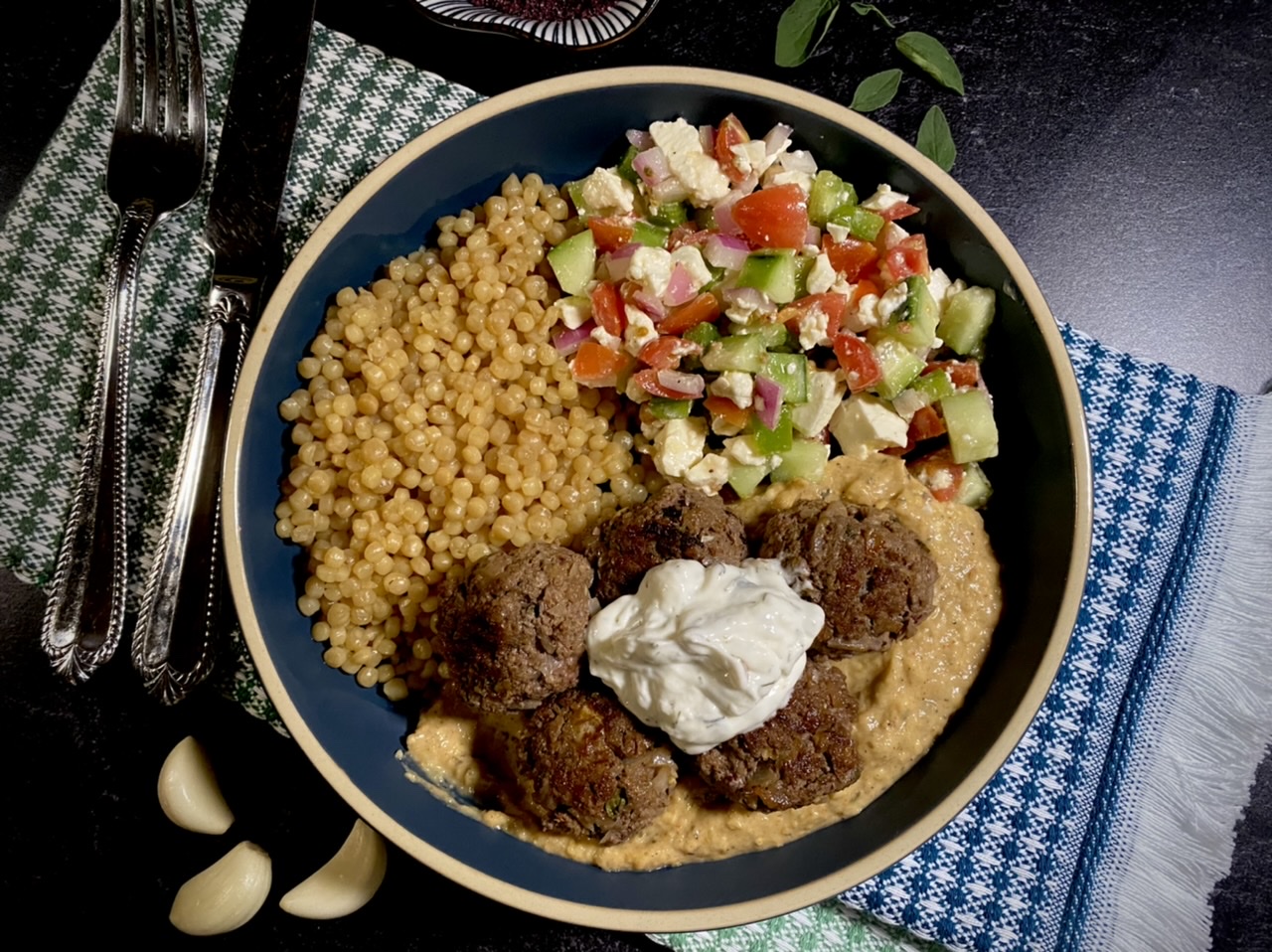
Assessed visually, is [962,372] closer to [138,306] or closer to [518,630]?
[518,630]

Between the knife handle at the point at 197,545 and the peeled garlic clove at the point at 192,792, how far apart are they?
301mm

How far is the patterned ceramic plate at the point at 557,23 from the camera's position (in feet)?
8.06

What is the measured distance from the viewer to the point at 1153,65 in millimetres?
2904

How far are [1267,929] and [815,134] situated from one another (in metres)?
2.53

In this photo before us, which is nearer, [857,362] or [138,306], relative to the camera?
[857,362]

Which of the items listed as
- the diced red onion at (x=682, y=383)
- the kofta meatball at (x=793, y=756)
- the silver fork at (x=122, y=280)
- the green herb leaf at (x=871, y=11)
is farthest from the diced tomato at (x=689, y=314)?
the silver fork at (x=122, y=280)

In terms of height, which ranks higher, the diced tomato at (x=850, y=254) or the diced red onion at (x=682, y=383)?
the diced tomato at (x=850, y=254)

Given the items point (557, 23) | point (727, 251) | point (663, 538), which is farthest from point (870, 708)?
point (557, 23)

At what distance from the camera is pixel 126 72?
239cm

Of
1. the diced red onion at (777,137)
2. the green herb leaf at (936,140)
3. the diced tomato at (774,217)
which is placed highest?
the green herb leaf at (936,140)

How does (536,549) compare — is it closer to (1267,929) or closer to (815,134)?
(815,134)

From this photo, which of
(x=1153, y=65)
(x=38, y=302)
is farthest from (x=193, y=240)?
(x=1153, y=65)

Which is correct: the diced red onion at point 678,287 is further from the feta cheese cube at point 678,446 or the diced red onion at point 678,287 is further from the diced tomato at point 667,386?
the feta cheese cube at point 678,446

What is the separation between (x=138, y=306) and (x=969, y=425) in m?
2.09
